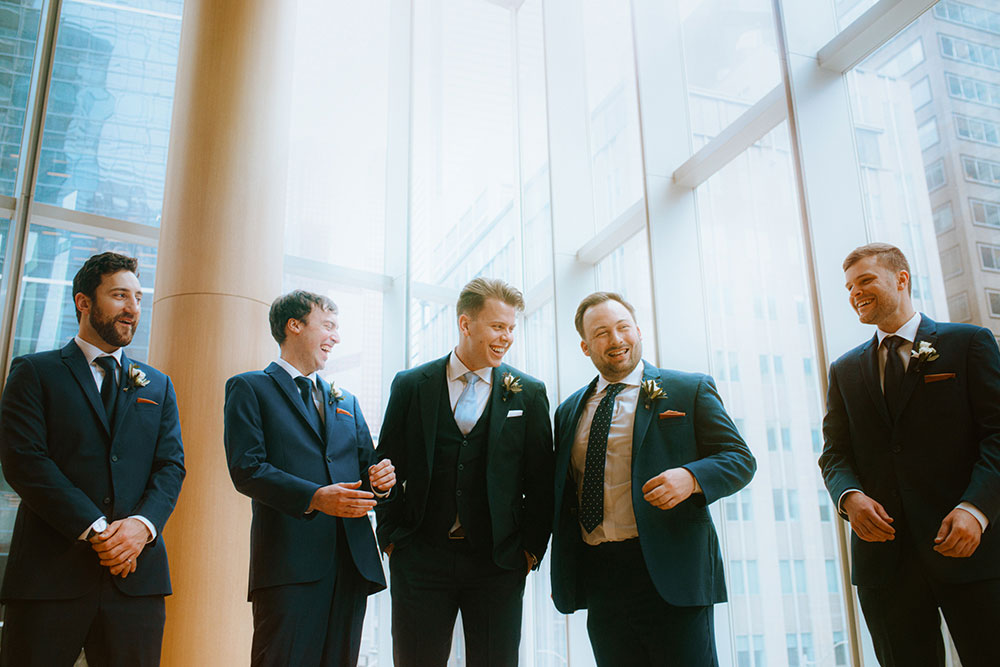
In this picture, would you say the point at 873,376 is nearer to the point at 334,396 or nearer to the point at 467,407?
the point at 467,407

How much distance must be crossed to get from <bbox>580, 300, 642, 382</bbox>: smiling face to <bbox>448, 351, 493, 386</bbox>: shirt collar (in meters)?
0.43

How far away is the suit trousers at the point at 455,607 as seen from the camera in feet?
8.52

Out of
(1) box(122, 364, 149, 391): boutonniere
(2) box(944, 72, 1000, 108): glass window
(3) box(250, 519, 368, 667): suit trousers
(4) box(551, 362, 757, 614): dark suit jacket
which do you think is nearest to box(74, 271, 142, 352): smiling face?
(1) box(122, 364, 149, 391): boutonniere

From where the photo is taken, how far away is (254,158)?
411 centimetres

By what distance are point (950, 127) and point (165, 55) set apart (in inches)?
178

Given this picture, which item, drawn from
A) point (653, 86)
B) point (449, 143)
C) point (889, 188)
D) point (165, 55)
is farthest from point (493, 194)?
point (889, 188)

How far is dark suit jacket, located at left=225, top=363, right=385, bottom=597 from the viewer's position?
95.4 inches

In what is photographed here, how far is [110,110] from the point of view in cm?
452

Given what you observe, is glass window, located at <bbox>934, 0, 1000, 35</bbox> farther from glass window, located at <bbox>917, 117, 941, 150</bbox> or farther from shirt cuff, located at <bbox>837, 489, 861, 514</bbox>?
shirt cuff, located at <bbox>837, 489, 861, 514</bbox>

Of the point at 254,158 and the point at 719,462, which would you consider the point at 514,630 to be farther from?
the point at 254,158

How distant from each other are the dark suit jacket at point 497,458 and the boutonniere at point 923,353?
4.39 feet

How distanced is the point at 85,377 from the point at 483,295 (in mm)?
1465

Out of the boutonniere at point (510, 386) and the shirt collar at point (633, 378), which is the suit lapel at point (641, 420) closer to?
the shirt collar at point (633, 378)

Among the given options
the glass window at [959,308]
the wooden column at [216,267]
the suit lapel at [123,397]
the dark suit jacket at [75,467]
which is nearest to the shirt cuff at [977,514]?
the glass window at [959,308]
